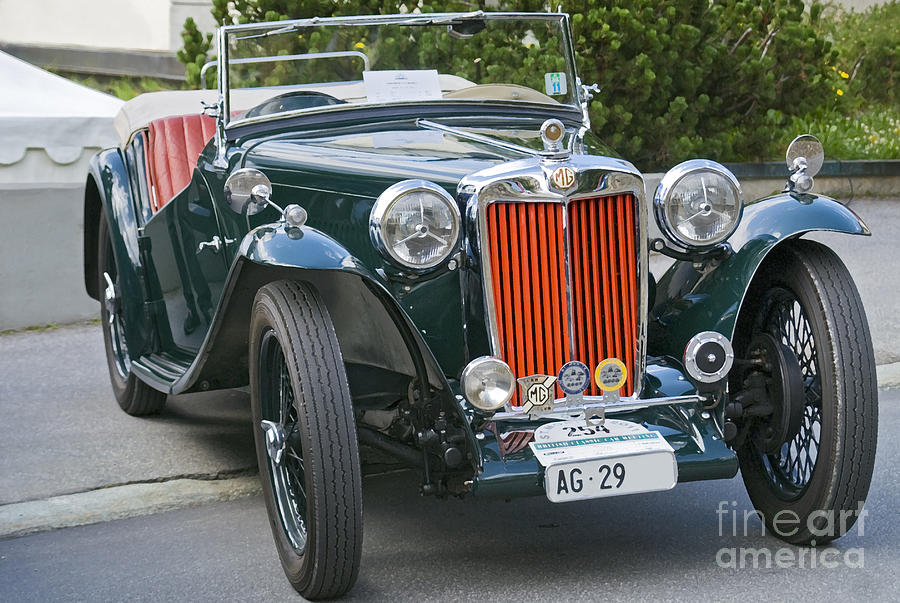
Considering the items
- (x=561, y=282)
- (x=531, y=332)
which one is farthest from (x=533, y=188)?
(x=531, y=332)

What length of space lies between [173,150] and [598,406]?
267 cm

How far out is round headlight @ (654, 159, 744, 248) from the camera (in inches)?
132

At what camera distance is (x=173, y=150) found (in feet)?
17.1

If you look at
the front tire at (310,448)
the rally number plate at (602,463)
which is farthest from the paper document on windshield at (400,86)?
the rally number plate at (602,463)

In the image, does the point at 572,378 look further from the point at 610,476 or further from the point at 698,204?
the point at 698,204

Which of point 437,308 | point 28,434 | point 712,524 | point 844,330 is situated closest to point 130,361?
point 28,434

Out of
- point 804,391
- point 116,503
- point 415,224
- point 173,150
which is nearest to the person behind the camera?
point 415,224

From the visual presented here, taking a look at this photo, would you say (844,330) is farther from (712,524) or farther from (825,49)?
(825,49)

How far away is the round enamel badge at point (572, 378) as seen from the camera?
329cm

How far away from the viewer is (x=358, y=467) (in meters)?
3.07

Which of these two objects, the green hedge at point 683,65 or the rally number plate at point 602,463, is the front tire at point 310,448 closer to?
the rally number plate at point 602,463

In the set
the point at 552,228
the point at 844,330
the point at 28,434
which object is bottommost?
the point at 28,434

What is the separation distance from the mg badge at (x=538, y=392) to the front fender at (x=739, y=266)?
1.55 ft

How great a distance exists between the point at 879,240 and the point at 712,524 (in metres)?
5.36
